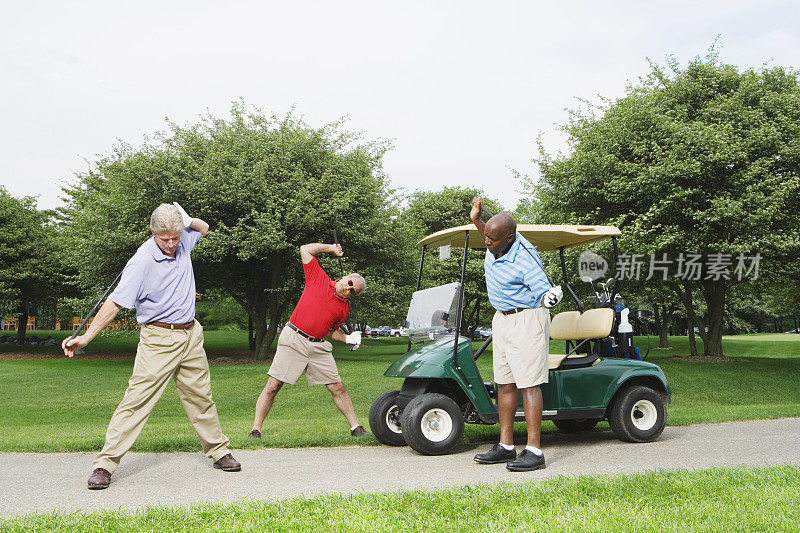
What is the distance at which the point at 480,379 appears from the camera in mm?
6410

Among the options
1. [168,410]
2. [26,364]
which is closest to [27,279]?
[26,364]

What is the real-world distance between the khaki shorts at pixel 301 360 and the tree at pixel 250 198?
537 inches

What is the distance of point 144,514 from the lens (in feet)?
12.7

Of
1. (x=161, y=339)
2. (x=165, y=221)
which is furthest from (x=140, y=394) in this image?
(x=165, y=221)

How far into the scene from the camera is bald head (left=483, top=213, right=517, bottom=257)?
5805mm

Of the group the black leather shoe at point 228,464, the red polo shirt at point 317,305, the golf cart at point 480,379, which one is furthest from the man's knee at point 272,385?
the black leather shoe at point 228,464

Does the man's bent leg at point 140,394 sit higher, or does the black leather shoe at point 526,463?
the man's bent leg at point 140,394

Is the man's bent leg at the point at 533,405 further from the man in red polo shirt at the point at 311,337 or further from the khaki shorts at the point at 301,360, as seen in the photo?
the khaki shorts at the point at 301,360

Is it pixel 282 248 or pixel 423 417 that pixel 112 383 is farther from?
pixel 423 417

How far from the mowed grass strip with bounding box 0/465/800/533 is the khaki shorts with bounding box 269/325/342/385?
9.86ft

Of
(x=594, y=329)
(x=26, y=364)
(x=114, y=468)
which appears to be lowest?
(x=26, y=364)

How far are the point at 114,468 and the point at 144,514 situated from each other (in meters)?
1.12

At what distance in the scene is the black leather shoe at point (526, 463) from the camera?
5414 millimetres

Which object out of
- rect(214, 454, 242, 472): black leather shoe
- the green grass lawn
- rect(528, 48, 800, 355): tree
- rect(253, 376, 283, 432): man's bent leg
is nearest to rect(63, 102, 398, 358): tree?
the green grass lawn
